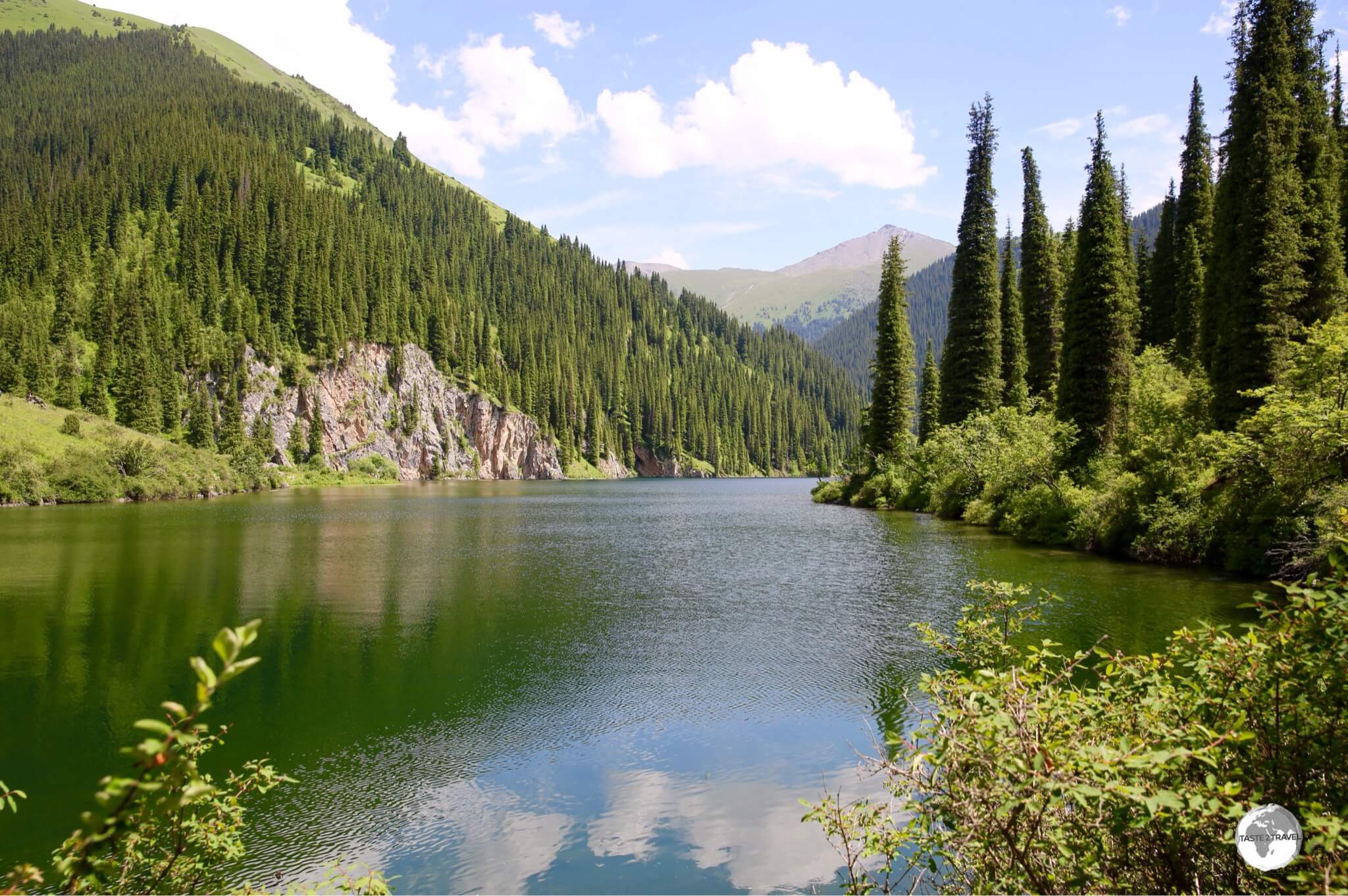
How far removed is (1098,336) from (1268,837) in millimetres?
42802

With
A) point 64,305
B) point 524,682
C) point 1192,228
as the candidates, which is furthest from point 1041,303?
point 64,305

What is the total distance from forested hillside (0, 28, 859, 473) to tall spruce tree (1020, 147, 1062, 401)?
318 feet

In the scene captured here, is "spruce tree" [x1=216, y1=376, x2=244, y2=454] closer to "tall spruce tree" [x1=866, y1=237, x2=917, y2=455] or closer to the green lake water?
the green lake water

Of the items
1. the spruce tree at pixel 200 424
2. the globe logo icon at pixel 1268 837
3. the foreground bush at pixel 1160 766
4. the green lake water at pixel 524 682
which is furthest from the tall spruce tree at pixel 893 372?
the spruce tree at pixel 200 424

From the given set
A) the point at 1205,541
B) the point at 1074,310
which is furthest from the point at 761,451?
the point at 1205,541

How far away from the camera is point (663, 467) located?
184m

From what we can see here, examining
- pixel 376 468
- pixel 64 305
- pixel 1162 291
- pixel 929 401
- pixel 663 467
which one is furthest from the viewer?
pixel 663 467

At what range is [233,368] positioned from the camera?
374ft

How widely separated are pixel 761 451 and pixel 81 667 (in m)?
184

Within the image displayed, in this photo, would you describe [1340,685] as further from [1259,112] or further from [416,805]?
[1259,112]

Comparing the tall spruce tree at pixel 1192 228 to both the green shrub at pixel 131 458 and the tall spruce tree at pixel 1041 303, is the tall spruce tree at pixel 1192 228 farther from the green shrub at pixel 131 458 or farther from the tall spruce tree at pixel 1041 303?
the green shrub at pixel 131 458

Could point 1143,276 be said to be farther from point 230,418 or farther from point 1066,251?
point 230,418

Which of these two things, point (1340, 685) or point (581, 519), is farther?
point (581, 519)

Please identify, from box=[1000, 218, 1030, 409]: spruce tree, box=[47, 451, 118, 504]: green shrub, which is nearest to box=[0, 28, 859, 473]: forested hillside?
box=[47, 451, 118, 504]: green shrub
